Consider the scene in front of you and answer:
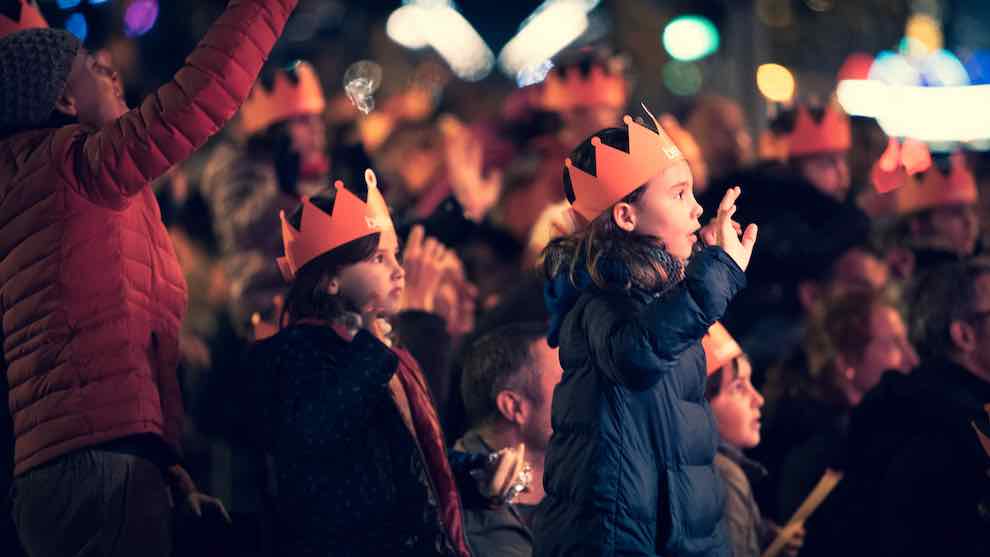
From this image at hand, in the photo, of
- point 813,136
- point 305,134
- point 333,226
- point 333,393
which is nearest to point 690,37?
point 813,136

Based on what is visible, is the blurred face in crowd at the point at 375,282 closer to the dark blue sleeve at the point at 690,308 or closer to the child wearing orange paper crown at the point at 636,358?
the child wearing orange paper crown at the point at 636,358

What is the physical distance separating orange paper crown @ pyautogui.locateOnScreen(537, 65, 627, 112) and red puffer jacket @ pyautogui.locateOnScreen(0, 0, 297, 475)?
5582 mm

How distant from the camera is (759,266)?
870 centimetres

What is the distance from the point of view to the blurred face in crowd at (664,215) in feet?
16.1

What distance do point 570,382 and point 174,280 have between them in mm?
1283

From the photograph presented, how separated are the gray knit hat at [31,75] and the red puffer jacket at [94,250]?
0.32 feet

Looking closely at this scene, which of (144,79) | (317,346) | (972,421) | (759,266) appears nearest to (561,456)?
(317,346)

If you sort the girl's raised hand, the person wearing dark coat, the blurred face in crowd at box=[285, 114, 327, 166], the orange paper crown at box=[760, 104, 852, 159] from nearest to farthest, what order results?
the girl's raised hand, the person wearing dark coat, the blurred face in crowd at box=[285, 114, 327, 166], the orange paper crown at box=[760, 104, 852, 159]

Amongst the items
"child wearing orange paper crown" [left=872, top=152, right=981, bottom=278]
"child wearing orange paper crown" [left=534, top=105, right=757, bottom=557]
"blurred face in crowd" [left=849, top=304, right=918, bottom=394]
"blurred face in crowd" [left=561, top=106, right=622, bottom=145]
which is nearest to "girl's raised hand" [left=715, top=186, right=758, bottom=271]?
"child wearing orange paper crown" [left=534, top=105, right=757, bottom=557]

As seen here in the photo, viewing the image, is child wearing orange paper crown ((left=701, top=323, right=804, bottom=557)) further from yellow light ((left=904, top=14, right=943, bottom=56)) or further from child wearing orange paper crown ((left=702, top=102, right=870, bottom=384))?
yellow light ((left=904, top=14, right=943, bottom=56))

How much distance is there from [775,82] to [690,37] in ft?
3.56

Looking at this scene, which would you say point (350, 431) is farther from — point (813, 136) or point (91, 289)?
point (813, 136)

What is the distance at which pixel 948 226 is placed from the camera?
30.8ft

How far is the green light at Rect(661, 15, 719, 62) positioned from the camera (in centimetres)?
1446
